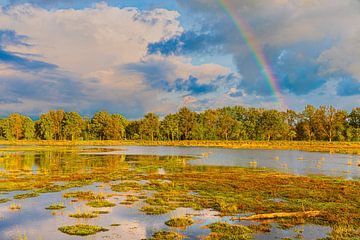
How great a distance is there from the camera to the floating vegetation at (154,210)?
22656mm

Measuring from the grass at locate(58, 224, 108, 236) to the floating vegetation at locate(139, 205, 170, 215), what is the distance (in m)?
4.44

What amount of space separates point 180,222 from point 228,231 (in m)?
3.01

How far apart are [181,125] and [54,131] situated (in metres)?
71.3

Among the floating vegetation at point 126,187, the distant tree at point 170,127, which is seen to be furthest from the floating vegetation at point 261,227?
the distant tree at point 170,127

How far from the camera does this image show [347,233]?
17.7 meters

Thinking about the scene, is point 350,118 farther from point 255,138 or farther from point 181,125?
point 181,125

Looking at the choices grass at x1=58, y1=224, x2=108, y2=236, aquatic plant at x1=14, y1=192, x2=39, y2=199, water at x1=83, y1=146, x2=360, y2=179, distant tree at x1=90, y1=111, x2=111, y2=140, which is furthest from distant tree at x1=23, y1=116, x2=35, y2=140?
grass at x1=58, y1=224, x2=108, y2=236

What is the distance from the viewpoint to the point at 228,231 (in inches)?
722

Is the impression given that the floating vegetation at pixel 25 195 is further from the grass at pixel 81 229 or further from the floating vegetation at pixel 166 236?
the floating vegetation at pixel 166 236

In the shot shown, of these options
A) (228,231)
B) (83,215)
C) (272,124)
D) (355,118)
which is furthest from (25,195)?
(355,118)

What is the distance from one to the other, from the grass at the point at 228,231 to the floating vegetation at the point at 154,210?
4501mm

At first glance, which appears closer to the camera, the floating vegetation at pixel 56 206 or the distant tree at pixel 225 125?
the floating vegetation at pixel 56 206

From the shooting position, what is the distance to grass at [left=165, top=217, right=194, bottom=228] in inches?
771

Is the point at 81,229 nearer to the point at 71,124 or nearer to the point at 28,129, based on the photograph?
the point at 71,124
